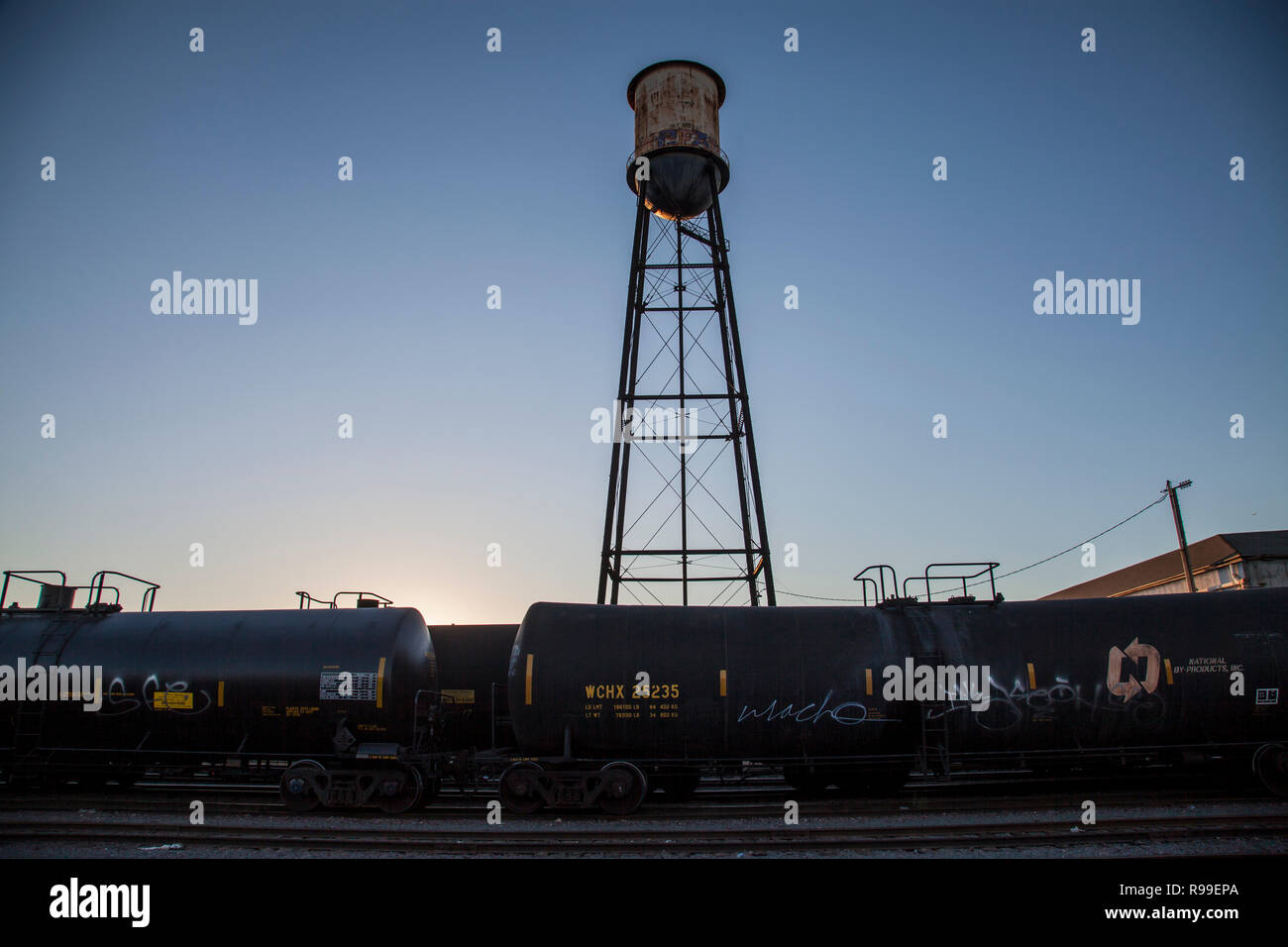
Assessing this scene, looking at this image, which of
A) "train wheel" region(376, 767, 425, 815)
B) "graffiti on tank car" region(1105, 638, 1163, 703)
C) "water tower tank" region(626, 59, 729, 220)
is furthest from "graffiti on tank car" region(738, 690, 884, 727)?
"water tower tank" region(626, 59, 729, 220)

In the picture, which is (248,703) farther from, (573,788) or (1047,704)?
(1047,704)

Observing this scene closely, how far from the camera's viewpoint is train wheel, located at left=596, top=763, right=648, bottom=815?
42.0 ft

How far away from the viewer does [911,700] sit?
43.3 ft

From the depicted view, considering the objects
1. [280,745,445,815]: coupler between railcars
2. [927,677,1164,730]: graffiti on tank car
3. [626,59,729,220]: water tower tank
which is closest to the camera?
[927,677,1164,730]: graffiti on tank car

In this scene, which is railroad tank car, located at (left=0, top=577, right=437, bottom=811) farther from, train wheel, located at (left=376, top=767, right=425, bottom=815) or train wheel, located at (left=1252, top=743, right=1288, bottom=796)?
train wheel, located at (left=1252, top=743, right=1288, bottom=796)

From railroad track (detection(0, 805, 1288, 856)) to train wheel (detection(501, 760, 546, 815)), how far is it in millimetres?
877

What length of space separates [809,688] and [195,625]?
11.9m

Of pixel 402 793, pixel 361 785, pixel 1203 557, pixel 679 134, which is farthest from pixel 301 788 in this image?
pixel 1203 557

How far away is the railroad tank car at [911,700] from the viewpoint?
510 inches

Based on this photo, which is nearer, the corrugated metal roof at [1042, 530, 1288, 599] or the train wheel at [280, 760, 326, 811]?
the train wheel at [280, 760, 326, 811]

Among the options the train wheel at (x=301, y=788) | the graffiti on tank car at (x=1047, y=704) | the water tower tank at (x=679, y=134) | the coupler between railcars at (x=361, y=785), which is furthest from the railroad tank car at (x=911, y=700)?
the water tower tank at (x=679, y=134)

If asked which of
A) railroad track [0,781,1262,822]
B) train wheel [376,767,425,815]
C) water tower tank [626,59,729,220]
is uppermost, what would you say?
water tower tank [626,59,729,220]
